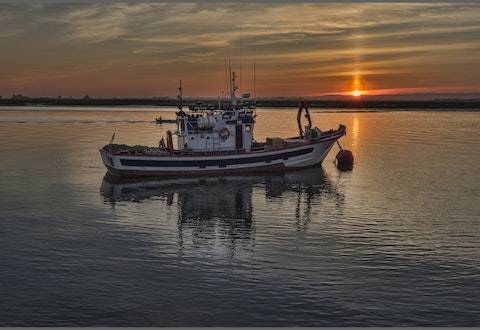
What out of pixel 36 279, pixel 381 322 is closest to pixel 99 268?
pixel 36 279

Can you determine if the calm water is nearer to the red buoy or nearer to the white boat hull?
Result: the white boat hull

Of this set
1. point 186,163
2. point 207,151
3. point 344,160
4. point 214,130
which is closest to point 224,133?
point 214,130

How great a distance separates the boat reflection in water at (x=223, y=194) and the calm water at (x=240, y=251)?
13 centimetres

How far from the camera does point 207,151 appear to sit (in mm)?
39875

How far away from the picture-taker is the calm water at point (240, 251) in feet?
48.8

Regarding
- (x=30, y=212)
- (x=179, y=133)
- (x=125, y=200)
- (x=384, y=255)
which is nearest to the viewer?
(x=384, y=255)

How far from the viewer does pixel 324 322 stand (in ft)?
46.5

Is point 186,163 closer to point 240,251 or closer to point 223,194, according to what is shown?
point 223,194

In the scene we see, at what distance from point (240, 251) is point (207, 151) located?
20.2 metres

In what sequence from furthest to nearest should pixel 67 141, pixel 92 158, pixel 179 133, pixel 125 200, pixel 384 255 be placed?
pixel 67 141, pixel 92 158, pixel 179 133, pixel 125 200, pixel 384 255

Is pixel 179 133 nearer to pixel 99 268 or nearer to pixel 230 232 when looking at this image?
pixel 230 232

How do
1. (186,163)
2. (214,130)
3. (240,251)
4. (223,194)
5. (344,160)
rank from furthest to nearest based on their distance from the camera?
(344,160) < (214,130) < (186,163) < (223,194) < (240,251)

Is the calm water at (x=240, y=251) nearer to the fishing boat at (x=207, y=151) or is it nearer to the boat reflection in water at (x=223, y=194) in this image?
the boat reflection in water at (x=223, y=194)

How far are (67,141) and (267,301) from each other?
5678cm
